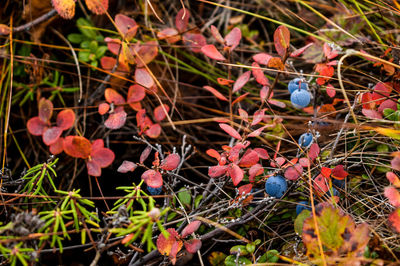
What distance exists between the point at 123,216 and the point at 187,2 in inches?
48.5

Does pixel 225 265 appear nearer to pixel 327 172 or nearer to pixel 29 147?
pixel 327 172

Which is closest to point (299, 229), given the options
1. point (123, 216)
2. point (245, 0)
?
point (123, 216)

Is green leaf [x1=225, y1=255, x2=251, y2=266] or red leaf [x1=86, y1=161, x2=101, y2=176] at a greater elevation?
red leaf [x1=86, y1=161, x2=101, y2=176]

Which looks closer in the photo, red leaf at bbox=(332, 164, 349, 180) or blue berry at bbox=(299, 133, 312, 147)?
red leaf at bbox=(332, 164, 349, 180)

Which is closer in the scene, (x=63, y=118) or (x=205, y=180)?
(x=63, y=118)

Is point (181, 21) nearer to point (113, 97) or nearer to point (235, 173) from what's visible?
point (113, 97)

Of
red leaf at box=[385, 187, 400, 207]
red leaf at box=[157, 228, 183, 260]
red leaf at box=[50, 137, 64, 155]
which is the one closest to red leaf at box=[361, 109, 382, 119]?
red leaf at box=[385, 187, 400, 207]

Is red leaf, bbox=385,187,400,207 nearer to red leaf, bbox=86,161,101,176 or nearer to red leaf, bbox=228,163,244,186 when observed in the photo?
red leaf, bbox=228,163,244,186

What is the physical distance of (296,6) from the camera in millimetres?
1741

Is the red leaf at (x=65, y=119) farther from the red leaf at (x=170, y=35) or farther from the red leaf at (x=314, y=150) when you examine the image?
the red leaf at (x=314, y=150)

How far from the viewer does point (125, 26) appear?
1.40 meters

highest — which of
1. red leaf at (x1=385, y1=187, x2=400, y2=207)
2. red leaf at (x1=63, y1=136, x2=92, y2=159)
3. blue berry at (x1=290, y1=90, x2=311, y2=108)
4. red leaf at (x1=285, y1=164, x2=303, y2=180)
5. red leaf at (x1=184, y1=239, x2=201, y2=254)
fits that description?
blue berry at (x1=290, y1=90, x2=311, y2=108)

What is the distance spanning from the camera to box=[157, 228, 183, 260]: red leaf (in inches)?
37.5

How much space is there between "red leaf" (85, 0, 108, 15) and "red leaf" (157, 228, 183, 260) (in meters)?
0.89
